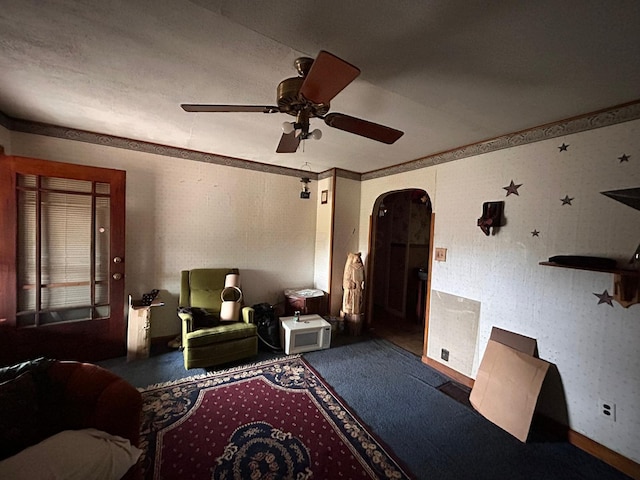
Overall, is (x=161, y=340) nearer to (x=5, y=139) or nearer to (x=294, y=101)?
(x=5, y=139)

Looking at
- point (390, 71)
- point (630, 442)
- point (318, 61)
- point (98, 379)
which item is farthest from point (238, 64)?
point (630, 442)

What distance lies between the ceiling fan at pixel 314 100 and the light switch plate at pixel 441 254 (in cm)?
165

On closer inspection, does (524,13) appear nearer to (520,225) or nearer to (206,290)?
(520,225)

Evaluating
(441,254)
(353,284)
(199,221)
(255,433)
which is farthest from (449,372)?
(199,221)

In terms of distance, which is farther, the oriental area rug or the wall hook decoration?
the wall hook decoration

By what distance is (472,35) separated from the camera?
115cm

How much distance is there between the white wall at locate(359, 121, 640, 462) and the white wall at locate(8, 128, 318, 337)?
2365 millimetres

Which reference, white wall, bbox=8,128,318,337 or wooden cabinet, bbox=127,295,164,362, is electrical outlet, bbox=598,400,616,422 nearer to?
white wall, bbox=8,128,318,337

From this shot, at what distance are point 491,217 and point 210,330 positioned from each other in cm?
291

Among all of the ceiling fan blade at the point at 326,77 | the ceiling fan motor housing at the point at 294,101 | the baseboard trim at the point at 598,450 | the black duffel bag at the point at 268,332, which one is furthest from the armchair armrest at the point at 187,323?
A: the baseboard trim at the point at 598,450

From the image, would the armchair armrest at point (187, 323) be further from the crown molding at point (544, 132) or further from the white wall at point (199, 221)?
the crown molding at point (544, 132)

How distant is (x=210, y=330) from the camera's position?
2.62 metres

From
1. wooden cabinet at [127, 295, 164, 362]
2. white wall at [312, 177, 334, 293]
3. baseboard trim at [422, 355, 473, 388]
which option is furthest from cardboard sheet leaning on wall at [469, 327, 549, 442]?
wooden cabinet at [127, 295, 164, 362]

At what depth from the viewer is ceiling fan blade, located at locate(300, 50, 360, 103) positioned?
97 cm
